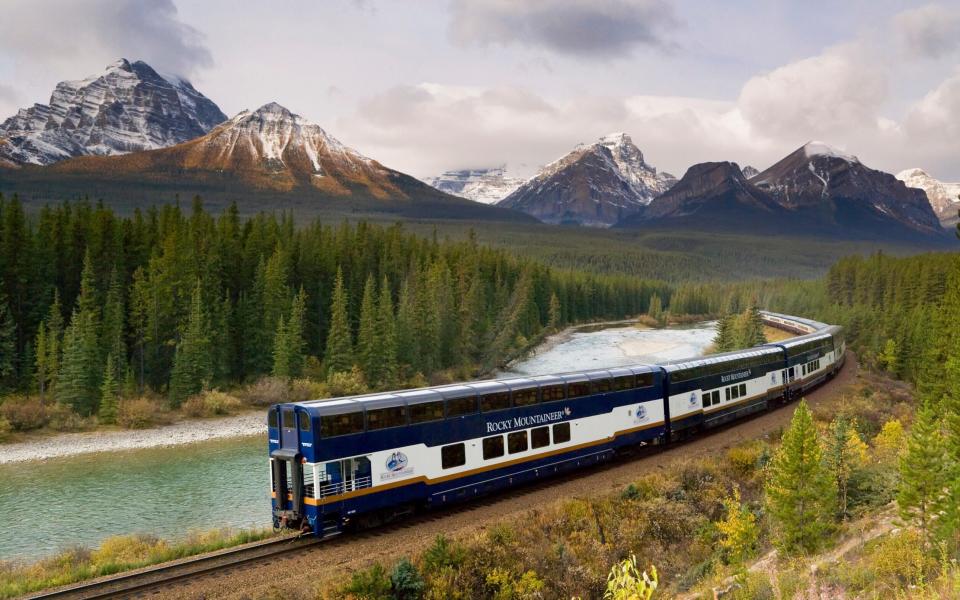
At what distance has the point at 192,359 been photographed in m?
66.2

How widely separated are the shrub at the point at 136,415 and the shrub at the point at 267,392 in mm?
9857

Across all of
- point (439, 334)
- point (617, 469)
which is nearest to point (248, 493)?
point (617, 469)

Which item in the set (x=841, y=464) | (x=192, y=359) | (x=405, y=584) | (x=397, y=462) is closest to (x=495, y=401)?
(x=397, y=462)

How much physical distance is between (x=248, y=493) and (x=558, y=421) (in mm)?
19693

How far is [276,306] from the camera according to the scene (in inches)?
3007

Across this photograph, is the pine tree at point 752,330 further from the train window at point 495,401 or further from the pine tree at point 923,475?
the pine tree at point 923,475

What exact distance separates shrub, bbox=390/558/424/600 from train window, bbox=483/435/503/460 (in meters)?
Result: 8.37

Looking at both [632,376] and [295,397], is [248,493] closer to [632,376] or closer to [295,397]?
[632,376]

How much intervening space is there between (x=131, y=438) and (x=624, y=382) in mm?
42150

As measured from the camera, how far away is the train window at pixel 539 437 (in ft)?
98.6

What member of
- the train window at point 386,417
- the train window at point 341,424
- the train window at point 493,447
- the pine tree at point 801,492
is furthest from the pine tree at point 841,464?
the train window at point 341,424

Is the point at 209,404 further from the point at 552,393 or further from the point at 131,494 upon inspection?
the point at 552,393

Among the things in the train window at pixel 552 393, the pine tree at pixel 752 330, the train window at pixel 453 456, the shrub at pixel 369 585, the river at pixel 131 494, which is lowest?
the river at pixel 131 494

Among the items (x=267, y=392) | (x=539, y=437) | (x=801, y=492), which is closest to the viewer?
(x=801, y=492)
